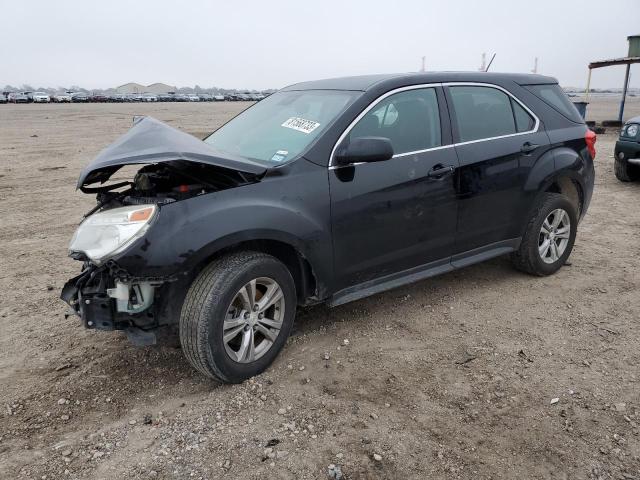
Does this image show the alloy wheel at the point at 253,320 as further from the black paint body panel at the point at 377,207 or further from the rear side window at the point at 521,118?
the rear side window at the point at 521,118

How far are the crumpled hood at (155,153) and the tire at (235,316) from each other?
558 mm

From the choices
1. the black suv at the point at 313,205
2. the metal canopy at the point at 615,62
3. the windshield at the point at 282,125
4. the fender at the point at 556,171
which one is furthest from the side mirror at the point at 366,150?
the metal canopy at the point at 615,62

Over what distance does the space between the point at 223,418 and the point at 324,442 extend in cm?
59

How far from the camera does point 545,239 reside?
15.4ft

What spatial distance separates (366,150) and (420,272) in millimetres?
1150

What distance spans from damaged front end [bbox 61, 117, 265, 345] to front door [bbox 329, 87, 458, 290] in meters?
0.70

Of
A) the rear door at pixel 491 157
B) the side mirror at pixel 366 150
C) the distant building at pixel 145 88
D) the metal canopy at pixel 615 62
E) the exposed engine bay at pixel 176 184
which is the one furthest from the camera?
the distant building at pixel 145 88

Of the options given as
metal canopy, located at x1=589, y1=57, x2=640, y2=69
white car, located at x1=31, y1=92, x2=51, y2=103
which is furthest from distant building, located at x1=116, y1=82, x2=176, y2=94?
metal canopy, located at x1=589, y1=57, x2=640, y2=69

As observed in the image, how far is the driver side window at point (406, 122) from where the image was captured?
3.55 meters

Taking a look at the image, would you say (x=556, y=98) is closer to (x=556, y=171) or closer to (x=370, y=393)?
(x=556, y=171)

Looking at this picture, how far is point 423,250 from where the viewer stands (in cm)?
383

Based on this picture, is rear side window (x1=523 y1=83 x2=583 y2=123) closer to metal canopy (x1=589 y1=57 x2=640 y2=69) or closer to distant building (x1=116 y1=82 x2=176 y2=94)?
metal canopy (x1=589 y1=57 x2=640 y2=69)

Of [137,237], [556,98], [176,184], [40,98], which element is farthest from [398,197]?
[40,98]

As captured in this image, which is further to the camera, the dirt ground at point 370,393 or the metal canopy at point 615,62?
the metal canopy at point 615,62
